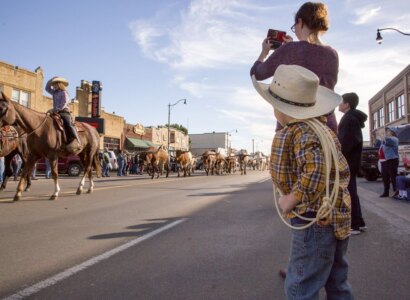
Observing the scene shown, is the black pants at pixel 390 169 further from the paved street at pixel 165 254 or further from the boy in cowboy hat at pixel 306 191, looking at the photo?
the boy in cowboy hat at pixel 306 191

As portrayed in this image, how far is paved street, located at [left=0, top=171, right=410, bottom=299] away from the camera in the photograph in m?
3.40

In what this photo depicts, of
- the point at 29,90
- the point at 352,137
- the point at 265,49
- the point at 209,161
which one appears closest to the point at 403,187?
the point at 352,137

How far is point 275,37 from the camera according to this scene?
135 inches

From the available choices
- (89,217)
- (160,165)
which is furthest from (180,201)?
(160,165)

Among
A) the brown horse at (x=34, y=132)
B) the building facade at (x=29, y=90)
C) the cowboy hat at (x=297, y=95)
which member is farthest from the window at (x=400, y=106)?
the cowboy hat at (x=297, y=95)

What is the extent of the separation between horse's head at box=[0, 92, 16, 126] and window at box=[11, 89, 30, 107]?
2651 centimetres

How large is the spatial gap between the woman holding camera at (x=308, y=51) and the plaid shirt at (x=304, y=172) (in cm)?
94

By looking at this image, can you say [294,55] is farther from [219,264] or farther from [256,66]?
[219,264]

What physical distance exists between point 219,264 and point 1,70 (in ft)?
108

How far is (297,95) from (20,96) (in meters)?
35.6

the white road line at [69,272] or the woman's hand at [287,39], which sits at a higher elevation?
the woman's hand at [287,39]

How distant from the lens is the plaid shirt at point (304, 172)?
200cm

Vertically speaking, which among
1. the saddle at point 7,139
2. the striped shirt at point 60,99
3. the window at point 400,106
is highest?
the window at point 400,106

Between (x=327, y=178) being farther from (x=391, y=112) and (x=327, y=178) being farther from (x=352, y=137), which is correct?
(x=391, y=112)
